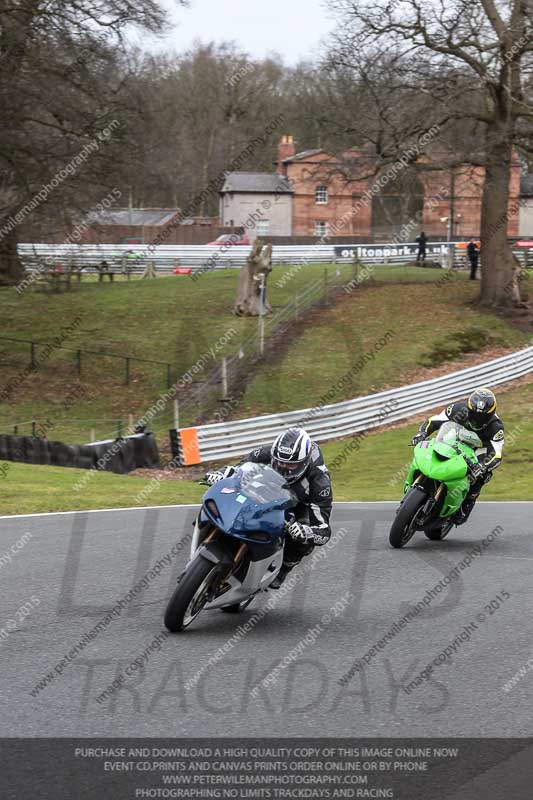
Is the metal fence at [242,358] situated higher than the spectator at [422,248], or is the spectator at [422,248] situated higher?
the spectator at [422,248]

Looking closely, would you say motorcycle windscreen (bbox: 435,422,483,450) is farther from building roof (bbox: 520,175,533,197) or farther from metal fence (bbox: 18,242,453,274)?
building roof (bbox: 520,175,533,197)

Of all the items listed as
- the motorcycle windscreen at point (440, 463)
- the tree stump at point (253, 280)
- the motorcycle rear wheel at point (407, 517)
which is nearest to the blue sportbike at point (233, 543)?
the motorcycle rear wheel at point (407, 517)

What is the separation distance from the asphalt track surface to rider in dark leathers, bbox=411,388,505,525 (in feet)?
2.26

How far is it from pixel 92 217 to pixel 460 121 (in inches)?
479

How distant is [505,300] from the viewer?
36.8 meters

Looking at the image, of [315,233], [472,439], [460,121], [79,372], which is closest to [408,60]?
[460,121]

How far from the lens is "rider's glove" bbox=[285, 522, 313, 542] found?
775cm

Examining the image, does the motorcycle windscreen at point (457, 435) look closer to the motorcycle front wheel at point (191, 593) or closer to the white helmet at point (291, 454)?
the white helmet at point (291, 454)

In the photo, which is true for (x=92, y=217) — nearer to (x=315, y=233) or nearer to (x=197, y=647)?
(x=197, y=647)

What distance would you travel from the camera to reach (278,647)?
23.7 ft

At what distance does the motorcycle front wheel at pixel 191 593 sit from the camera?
23.3 feet

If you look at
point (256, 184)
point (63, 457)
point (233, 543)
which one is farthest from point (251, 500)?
point (256, 184)

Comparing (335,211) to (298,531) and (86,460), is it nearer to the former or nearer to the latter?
(86,460)

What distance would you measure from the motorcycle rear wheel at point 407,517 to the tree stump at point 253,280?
2289 cm
